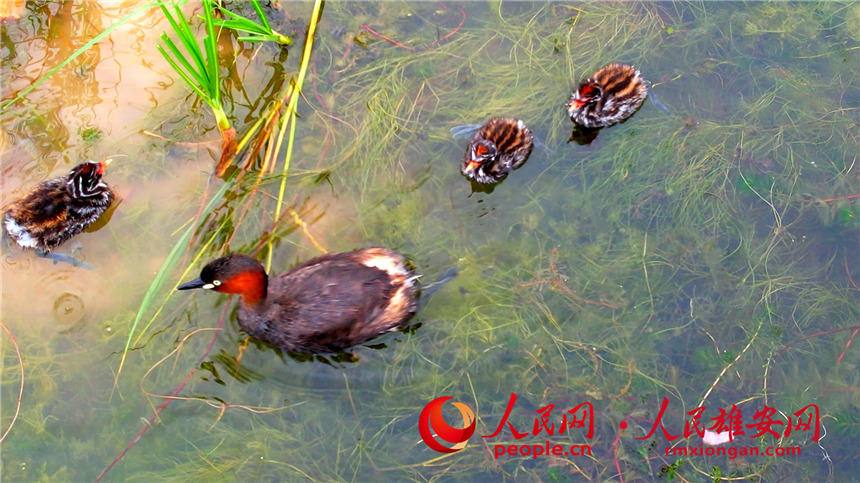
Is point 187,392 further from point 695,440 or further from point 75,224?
point 695,440

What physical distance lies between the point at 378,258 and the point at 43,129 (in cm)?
250

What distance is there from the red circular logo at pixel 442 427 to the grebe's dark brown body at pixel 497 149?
150 cm

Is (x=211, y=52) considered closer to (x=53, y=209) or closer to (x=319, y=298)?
(x=53, y=209)

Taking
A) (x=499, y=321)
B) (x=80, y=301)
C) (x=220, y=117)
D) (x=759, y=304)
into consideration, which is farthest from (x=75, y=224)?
(x=759, y=304)

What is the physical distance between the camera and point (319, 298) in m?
3.71

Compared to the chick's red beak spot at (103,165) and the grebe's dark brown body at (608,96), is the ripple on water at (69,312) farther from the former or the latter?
the grebe's dark brown body at (608,96)

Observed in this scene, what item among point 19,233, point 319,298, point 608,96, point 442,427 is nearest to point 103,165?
point 19,233

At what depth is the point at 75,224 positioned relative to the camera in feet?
13.3

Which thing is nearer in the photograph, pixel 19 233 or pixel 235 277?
pixel 235 277

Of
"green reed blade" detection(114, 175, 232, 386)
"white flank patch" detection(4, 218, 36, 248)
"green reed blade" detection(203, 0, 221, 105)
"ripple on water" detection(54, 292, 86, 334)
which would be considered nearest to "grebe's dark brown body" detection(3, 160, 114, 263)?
"white flank patch" detection(4, 218, 36, 248)

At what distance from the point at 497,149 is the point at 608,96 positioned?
86cm

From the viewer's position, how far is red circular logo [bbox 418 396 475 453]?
13.0 ft

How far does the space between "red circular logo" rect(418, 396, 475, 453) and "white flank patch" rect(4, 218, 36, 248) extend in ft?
8.77

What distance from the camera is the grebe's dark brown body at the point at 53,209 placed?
393cm
